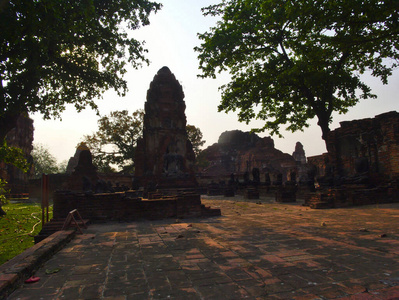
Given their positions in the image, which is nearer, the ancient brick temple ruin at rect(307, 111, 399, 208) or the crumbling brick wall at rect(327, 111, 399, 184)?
the ancient brick temple ruin at rect(307, 111, 399, 208)

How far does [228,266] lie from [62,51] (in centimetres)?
1322

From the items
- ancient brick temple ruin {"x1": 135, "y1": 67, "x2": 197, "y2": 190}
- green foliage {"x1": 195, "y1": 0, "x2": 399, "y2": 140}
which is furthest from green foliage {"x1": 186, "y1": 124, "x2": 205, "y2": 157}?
green foliage {"x1": 195, "y1": 0, "x2": 399, "y2": 140}

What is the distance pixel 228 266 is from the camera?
10.4ft

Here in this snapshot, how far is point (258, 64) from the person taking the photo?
57.3 ft

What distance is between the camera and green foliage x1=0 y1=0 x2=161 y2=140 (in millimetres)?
6943

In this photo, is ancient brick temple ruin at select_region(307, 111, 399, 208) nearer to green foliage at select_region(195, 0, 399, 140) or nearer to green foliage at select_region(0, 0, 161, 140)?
green foliage at select_region(195, 0, 399, 140)

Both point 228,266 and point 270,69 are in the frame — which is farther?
point 270,69

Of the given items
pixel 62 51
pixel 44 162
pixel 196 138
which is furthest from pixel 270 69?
pixel 44 162

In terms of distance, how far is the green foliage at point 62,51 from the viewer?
6.94 m

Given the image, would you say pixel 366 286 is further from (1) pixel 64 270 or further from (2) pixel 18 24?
(2) pixel 18 24

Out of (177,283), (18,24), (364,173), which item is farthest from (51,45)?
(364,173)

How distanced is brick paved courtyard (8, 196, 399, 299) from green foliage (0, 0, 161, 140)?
5.08 meters

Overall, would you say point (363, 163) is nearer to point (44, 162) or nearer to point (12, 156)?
point (12, 156)

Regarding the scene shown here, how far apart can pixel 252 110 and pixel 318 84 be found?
454 cm
